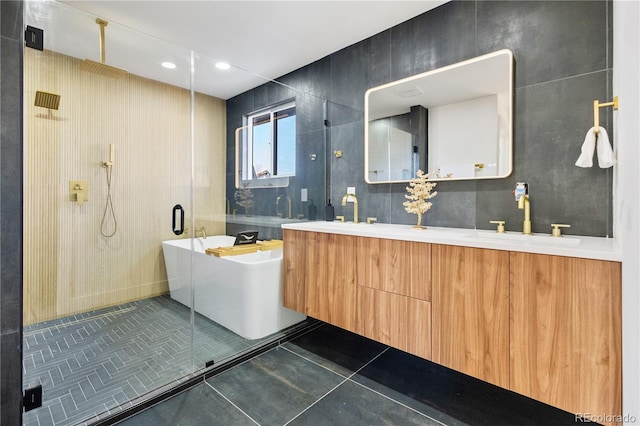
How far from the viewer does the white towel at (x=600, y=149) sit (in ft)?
4.37

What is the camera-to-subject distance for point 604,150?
1.34 meters

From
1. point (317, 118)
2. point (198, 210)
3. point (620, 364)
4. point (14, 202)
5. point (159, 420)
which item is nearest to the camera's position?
point (620, 364)

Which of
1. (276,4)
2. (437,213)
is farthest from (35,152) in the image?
(437,213)

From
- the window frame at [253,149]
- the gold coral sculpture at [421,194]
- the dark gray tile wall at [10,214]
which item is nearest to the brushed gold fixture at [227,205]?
the window frame at [253,149]

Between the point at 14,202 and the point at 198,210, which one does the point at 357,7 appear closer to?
the point at 198,210

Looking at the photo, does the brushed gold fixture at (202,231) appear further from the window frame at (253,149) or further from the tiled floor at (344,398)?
the tiled floor at (344,398)

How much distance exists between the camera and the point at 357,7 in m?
2.12

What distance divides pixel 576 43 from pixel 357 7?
1391 millimetres

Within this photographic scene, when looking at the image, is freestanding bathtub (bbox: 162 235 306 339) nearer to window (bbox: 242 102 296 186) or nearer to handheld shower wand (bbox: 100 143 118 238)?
handheld shower wand (bbox: 100 143 118 238)

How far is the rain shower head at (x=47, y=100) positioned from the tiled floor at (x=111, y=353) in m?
1.25

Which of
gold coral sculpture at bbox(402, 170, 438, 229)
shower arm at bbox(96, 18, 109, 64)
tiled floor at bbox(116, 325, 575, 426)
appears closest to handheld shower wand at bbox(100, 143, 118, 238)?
shower arm at bbox(96, 18, 109, 64)

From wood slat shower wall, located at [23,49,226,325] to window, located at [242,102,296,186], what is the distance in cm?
27

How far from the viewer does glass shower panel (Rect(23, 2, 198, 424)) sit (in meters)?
1.59

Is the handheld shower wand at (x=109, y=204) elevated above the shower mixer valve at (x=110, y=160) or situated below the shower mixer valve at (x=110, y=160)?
below
